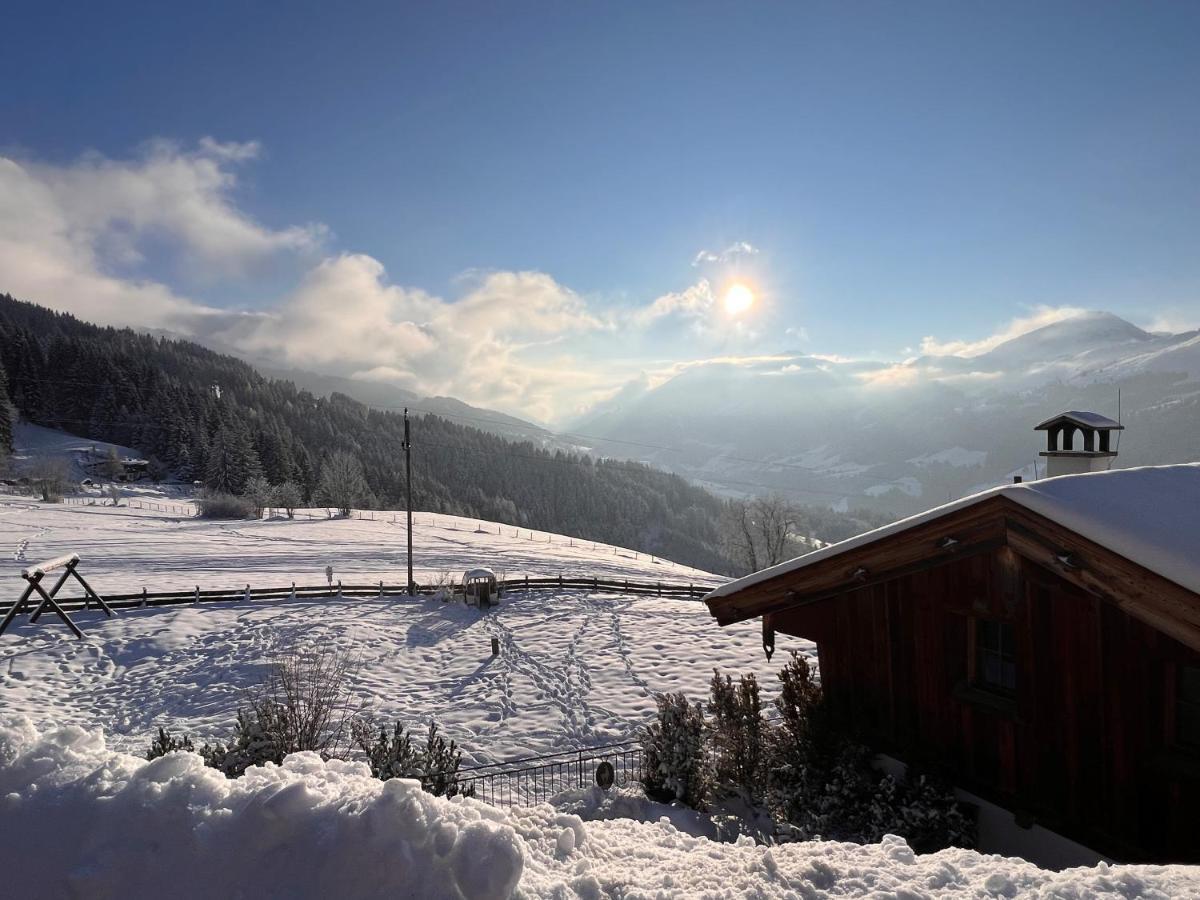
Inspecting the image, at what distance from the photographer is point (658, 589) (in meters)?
30.9

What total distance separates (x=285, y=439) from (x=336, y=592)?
236 ft

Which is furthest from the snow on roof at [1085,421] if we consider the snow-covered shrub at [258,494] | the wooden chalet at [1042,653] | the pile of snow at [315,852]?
the snow-covered shrub at [258,494]

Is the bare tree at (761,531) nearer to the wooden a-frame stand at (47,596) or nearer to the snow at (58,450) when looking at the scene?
the wooden a-frame stand at (47,596)

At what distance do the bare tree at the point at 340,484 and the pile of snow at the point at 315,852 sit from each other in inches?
3000

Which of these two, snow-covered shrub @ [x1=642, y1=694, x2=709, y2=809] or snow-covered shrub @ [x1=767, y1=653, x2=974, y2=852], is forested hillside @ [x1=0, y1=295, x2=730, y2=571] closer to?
snow-covered shrub @ [x1=642, y1=694, x2=709, y2=809]

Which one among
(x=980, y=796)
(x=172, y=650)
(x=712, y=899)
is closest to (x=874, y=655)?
(x=980, y=796)

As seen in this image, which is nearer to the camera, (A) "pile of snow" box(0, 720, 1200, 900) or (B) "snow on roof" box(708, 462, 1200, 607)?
(A) "pile of snow" box(0, 720, 1200, 900)

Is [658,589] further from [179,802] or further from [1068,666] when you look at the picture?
[179,802]

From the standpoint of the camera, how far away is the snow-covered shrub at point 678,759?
941 centimetres

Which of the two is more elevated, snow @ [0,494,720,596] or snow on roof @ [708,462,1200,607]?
snow on roof @ [708,462,1200,607]

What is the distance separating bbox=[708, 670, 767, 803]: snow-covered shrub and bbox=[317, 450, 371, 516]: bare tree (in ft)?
236

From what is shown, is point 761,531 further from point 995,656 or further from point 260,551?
point 995,656

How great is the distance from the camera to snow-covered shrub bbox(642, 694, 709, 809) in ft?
30.9

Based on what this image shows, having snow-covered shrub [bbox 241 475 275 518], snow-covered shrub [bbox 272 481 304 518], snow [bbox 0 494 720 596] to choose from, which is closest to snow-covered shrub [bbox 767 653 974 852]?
snow [bbox 0 494 720 596]
